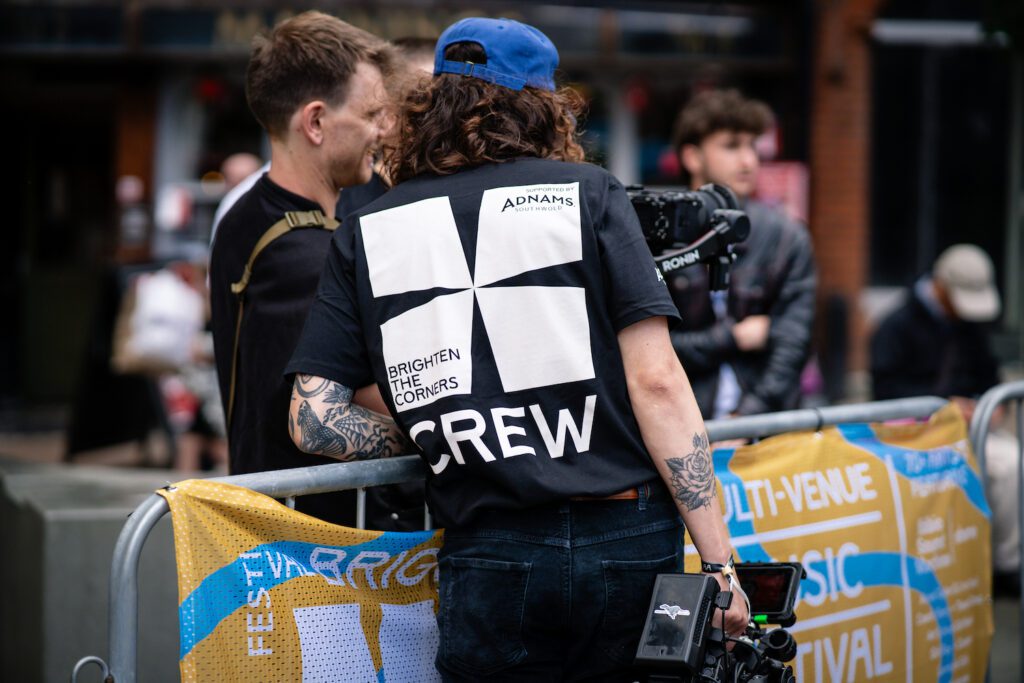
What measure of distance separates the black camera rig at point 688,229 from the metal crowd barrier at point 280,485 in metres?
0.52

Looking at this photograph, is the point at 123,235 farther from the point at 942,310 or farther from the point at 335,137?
the point at 335,137

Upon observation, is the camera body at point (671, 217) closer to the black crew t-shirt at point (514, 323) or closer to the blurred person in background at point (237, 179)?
the black crew t-shirt at point (514, 323)

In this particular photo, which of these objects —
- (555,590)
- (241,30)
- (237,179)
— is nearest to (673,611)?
(555,590)

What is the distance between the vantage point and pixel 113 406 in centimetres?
912

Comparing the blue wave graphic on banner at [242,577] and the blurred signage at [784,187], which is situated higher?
the blurred signage at [784,187]

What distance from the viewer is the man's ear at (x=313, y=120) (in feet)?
10.6

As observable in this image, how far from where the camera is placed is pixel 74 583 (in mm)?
4562

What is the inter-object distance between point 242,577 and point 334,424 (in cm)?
36

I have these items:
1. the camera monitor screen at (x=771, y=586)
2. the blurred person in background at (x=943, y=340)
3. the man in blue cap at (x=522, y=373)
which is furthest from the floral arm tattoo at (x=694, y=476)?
the blurred person in background at (x=943, y=340)

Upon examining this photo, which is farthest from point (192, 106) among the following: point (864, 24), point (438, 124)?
point (438, 124)

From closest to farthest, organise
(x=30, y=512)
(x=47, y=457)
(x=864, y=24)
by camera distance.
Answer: (x=30, y=512) < (x=47, y=457) < (x=864, y=24)

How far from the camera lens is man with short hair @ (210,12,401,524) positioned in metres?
3.10

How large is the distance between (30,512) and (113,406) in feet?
14.6

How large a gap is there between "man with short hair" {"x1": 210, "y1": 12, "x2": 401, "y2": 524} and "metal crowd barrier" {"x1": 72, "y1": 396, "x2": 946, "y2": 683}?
0.91 feet
